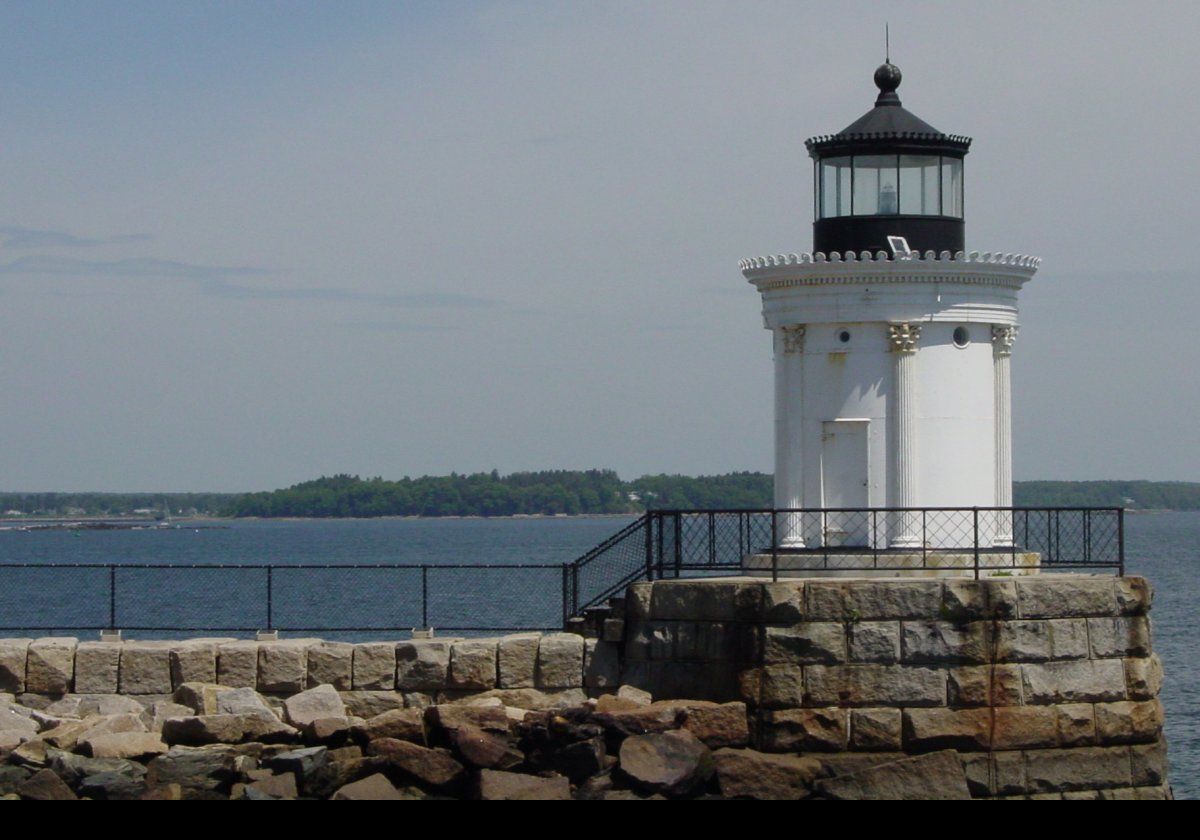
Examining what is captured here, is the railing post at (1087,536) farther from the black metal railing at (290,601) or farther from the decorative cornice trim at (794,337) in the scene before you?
the black metal railing at (290,601)

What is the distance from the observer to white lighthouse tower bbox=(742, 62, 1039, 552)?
776 inches

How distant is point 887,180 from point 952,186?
27.6 inches

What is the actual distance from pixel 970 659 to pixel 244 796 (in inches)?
247

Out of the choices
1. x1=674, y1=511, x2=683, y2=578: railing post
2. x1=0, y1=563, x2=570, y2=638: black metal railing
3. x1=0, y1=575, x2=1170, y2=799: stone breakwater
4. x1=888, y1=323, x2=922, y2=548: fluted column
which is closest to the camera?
x1=0, y1=575, x2=1170, y2=799: stone breakwater

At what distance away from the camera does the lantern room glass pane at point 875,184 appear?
20.7m

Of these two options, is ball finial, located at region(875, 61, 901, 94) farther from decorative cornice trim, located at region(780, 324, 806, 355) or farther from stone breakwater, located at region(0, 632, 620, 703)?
stone breakwater, located at region(0, 632, 620, 703)

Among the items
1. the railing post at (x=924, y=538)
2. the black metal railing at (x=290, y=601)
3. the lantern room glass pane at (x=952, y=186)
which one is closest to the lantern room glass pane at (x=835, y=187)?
the lantern room glass pane at (x=952, y=186)

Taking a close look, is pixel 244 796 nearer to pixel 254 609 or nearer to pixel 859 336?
pixel 859 336

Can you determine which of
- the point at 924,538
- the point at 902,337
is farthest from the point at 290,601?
the point at 924,538

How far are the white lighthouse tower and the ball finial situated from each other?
5.34ft

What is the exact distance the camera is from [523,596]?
53156 mm

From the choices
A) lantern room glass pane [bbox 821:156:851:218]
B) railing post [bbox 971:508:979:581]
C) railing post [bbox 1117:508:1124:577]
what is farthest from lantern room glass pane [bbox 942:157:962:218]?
railing post [bbox 1117:508:1124:577]

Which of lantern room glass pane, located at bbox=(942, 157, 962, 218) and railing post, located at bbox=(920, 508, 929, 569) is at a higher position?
lantern room glass pane, located at bbox=(942, 157, 962, 218)
